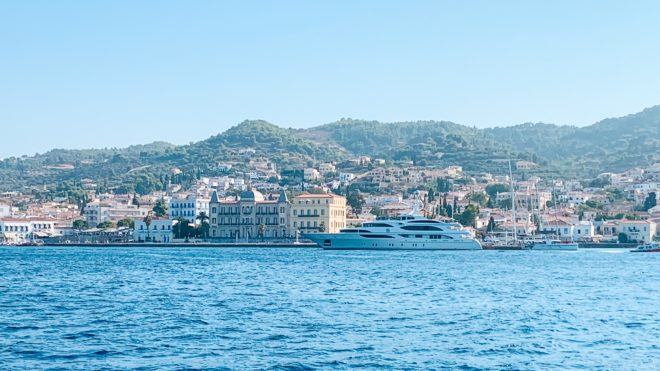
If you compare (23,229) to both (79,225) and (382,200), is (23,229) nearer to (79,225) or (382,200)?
(79,225)

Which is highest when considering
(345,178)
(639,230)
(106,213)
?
(345,178)

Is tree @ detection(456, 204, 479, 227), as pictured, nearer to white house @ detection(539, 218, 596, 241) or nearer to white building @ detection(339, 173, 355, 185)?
white house @ detection(539, 218, 596, 241)

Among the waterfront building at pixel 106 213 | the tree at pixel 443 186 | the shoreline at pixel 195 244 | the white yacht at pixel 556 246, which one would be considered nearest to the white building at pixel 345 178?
the tree at pixel 443 186

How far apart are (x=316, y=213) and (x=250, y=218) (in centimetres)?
836

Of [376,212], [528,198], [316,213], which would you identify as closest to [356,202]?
[376,212]

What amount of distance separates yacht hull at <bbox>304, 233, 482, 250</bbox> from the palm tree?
95.8 feet

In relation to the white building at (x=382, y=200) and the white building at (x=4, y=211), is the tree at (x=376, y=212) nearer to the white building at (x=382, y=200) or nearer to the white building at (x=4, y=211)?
the white building at (x=382, y=200)

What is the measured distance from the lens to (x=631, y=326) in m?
28.6

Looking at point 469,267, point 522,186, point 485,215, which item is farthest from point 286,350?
point 522,186

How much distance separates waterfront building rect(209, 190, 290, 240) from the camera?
112875 mm

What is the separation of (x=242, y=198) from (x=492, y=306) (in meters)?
84.1

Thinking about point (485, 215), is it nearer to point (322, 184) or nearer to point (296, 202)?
point (296, 202)

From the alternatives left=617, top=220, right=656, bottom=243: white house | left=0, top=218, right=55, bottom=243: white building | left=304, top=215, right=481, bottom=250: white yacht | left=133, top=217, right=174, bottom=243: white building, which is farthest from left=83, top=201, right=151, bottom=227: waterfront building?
left=617, top=220, right=656, bottom=243: white house

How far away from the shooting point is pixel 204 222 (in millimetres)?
118188
